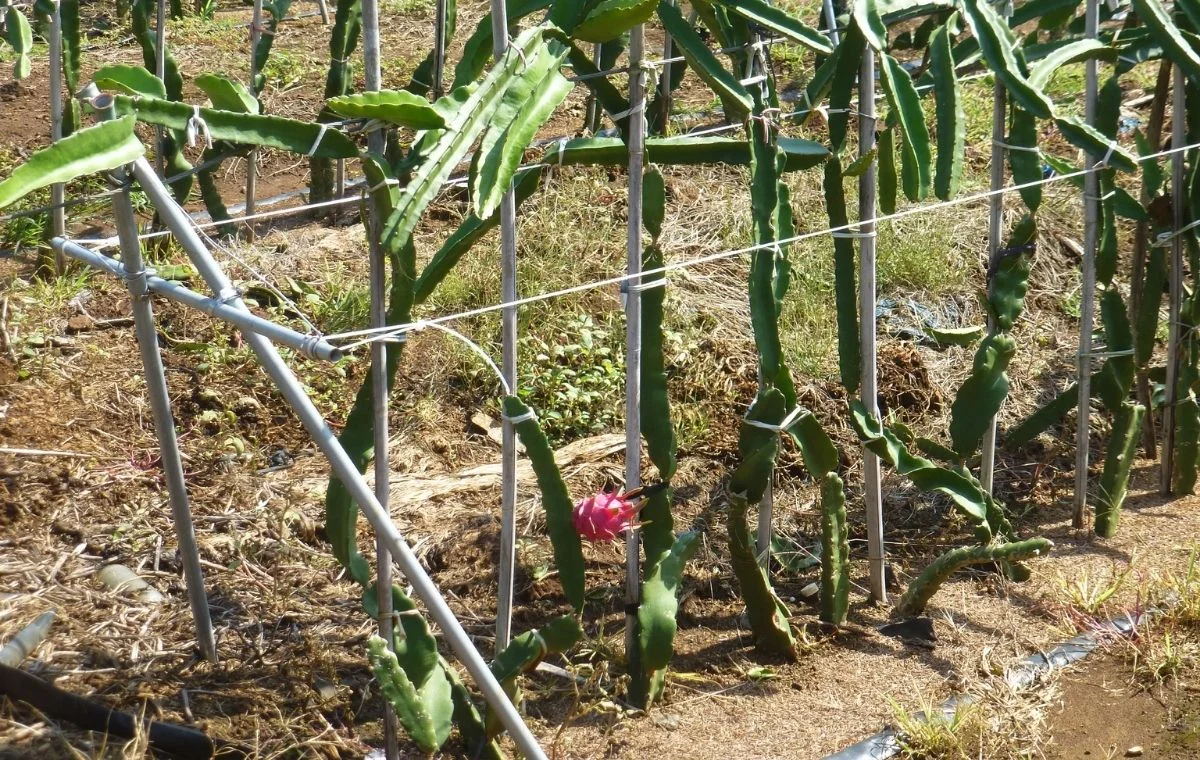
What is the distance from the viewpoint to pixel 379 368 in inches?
83.7

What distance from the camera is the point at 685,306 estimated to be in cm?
414

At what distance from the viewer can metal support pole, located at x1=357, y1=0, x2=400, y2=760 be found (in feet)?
6.65

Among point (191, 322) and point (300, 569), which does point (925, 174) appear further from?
point (191, 322)

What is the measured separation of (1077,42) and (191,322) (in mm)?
2796

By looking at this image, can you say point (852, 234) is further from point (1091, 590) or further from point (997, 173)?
point (1091, 590)

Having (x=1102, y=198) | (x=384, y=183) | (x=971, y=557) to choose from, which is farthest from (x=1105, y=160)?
(x=384, y=183)

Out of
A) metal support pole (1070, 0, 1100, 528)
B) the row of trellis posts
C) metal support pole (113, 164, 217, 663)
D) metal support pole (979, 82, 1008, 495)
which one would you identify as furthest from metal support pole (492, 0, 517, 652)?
metal support pole (1070, 0, 1100, 528)

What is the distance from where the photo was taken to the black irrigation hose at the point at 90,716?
7.55 ft

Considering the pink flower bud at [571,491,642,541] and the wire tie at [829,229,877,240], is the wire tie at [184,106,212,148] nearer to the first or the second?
the pink flower bud at [571,491,642,541]

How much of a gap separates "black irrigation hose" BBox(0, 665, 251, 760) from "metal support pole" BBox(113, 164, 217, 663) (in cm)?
30

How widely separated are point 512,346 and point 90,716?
43.4 inches

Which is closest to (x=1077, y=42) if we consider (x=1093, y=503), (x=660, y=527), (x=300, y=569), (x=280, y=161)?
(x=1093, y=503)

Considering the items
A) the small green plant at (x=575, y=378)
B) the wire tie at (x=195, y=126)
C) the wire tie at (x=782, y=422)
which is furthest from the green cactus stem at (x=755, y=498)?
the wire tie at (x=195, y=126)

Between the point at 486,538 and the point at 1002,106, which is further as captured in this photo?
the point at 486,538
